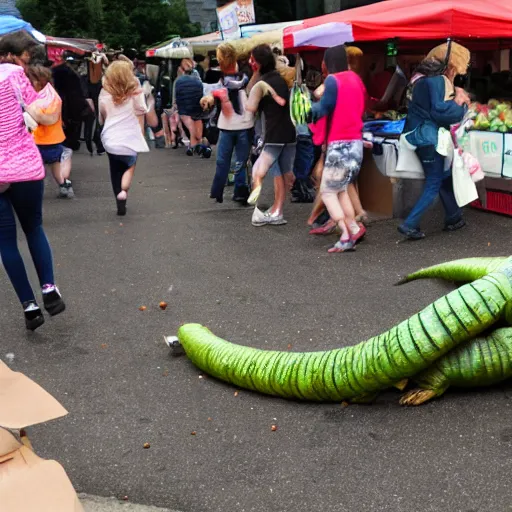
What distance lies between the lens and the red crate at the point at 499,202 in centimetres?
792

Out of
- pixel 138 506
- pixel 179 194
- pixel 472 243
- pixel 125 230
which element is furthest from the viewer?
pixel 179 194

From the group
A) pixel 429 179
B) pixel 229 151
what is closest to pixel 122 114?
pixel 229 151

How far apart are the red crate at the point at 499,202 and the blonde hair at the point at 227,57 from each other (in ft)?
10.7

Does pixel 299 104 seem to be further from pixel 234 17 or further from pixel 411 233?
pixel 234 17

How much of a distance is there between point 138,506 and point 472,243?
4807 millimetres

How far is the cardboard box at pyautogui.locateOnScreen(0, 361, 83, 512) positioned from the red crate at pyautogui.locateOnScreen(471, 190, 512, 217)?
6562 mm

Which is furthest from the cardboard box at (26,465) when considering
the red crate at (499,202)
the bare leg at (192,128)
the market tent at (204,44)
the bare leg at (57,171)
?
the market tent at (204,44)

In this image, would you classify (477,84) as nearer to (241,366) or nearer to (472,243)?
(472,243)

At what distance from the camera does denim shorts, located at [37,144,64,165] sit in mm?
9453

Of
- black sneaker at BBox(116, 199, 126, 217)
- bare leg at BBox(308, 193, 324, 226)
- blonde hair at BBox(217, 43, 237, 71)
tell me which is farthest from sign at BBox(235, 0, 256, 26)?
bare leg at BBox(308, 193, 324, 226)

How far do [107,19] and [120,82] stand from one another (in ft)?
102

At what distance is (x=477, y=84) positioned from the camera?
967 centimetres

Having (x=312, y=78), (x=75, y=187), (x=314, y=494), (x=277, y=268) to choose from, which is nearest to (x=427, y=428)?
(x=314, y=494)

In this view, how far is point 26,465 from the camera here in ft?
6.59
